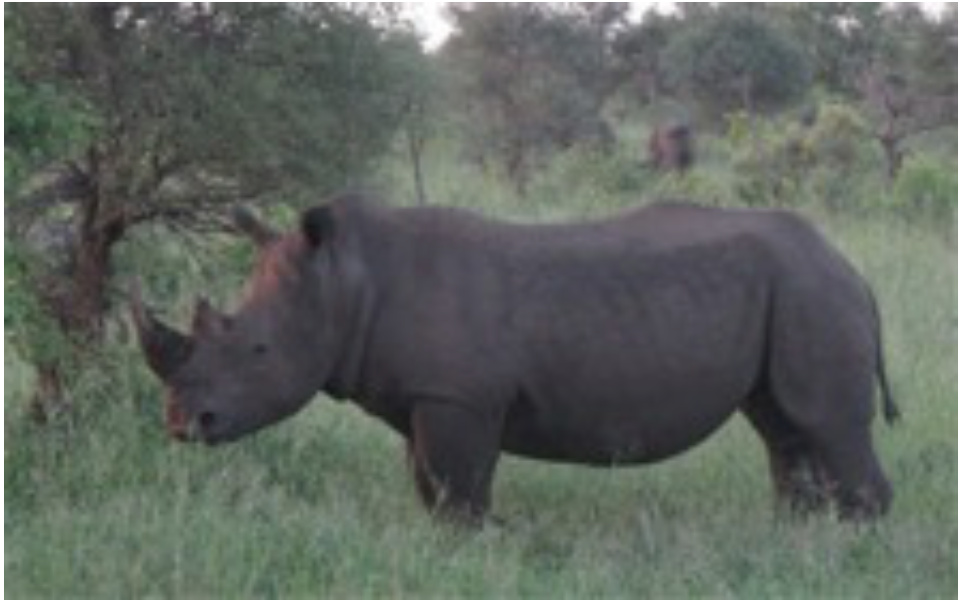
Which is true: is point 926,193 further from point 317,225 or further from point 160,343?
point 160,343

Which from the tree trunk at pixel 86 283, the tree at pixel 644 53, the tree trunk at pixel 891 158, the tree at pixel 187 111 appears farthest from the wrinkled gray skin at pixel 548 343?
the tree at pixel 644 53

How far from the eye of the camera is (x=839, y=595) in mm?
5613

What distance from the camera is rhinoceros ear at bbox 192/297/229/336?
6035mm

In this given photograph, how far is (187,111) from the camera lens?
727 cm

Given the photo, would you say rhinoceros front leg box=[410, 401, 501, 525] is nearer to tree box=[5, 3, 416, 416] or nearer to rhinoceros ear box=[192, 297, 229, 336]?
rhinoceros ear box=[192, 297, 229, 336]

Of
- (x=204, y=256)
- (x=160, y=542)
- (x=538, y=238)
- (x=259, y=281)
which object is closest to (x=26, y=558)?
(x=160, y=542)

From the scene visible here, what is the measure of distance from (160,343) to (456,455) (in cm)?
106

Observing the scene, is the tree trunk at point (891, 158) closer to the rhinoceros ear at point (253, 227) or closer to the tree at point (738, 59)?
the tree at point (738, 59)

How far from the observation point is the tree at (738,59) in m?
25.1

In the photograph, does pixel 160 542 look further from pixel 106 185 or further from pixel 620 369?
pixel 106 185

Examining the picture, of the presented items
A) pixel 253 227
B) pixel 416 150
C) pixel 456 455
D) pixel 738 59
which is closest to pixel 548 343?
pixel 456 455

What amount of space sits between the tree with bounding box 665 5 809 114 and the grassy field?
1685 centimetres

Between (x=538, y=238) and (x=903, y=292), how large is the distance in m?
5.51

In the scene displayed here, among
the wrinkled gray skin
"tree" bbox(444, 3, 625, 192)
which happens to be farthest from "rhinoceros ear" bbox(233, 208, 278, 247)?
"tree" bbox(444, 3, 625, 192)
